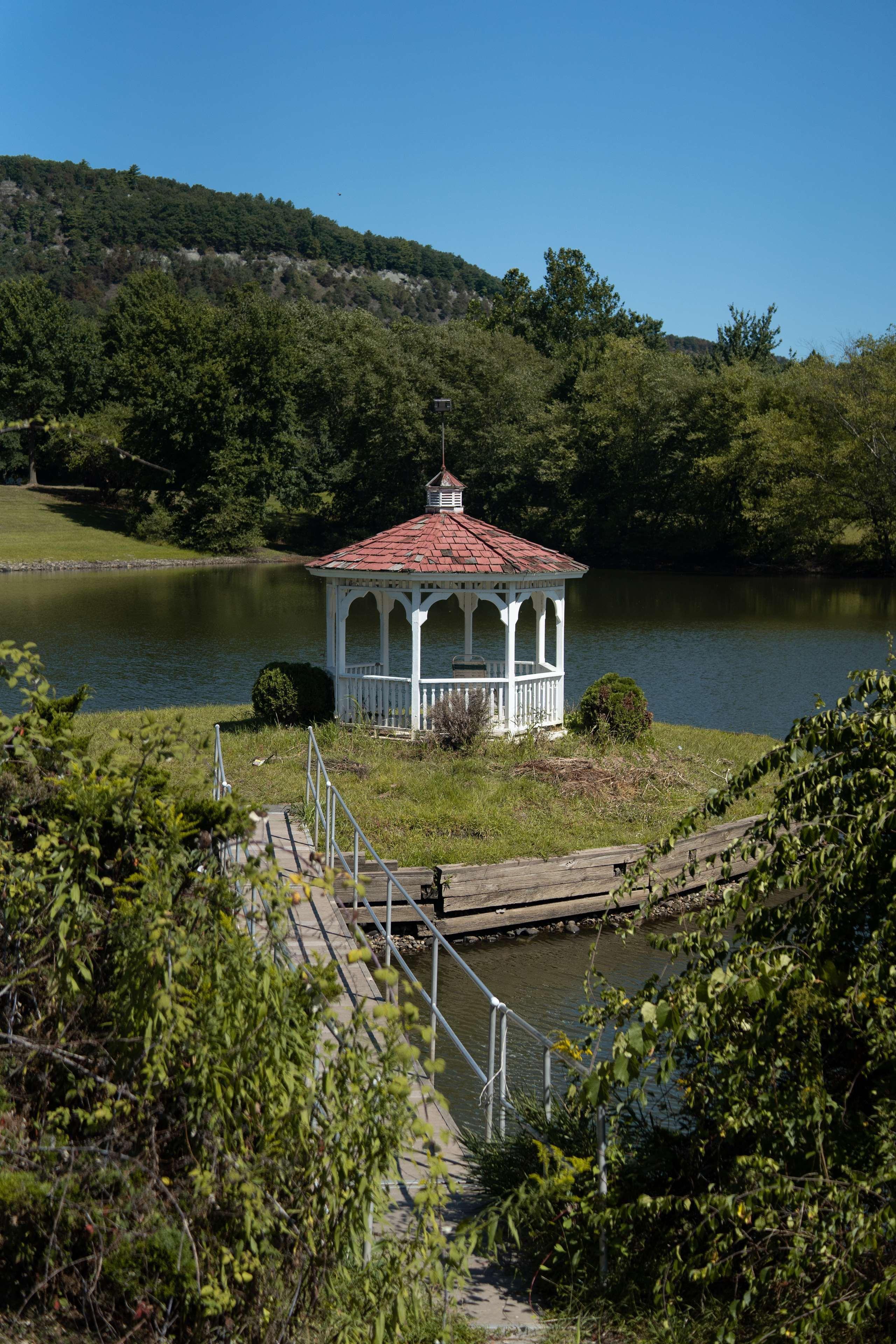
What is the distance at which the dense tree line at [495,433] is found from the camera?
2032 inches

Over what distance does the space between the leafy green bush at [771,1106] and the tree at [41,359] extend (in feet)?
210

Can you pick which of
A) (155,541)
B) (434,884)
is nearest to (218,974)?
(434,884)

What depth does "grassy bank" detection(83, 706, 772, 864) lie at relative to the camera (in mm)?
13086

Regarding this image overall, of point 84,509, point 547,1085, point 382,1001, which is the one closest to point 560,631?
point 382,1001

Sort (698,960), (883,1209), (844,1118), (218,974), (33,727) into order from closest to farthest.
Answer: (883,1209)
(218,974)
(844,1118)
(698,960)
(33,727)

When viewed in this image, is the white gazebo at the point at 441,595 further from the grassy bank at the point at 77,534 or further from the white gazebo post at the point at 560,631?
the grassy bank at the point at 77,534

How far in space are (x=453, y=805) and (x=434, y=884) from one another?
1959 millimetres

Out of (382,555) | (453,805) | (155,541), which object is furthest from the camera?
(155,541)

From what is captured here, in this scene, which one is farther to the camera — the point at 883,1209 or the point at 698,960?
the point at 698,960

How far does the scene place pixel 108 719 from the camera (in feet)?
60.6

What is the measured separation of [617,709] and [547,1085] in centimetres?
1151

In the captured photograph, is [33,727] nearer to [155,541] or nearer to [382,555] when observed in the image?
[382,555]

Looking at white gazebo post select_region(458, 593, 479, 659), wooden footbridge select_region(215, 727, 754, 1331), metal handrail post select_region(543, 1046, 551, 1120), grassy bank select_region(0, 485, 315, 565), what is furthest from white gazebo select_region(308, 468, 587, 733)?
grassy bank select_region(0, 485, 315, 565)

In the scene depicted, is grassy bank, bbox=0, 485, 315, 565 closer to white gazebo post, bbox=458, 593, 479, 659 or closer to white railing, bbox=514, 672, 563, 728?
white gazebo post, bbox=458, 593, 479, 659
